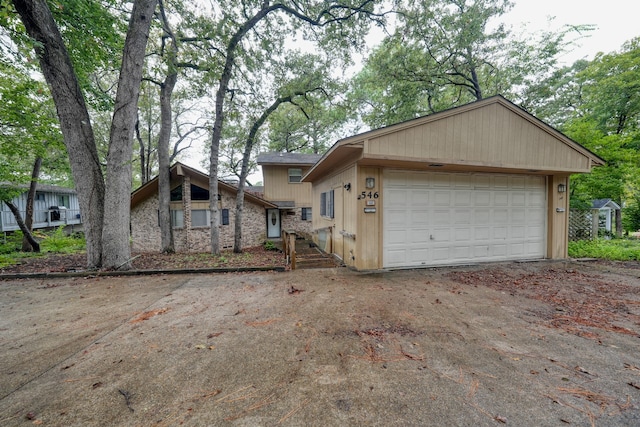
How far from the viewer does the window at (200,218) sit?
12.2m

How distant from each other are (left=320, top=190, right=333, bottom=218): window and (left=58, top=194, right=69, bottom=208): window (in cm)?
2329

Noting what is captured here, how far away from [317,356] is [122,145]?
21.4 feet

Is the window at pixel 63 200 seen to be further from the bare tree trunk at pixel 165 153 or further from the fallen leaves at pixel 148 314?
the fallen leaves at pixel 148 314

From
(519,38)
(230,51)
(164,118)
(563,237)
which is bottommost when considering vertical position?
(563,237)

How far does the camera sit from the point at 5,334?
9.30 feet

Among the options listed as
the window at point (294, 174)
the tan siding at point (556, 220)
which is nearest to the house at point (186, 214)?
the window at point (294, 174)

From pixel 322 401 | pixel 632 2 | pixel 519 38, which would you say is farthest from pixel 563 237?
pixel 519 38

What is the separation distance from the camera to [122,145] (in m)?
5.69

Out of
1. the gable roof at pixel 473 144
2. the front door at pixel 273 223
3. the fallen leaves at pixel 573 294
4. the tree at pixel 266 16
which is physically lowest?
the fallen leaves at pixel 573 294

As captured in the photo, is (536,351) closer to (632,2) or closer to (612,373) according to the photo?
(612,373)

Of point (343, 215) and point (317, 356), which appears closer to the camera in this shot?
point (317, 356)

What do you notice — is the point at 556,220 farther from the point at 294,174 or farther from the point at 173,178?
the point at 173,178

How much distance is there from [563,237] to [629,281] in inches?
96.4

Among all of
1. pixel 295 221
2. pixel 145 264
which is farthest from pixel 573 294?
pixel 295 221
